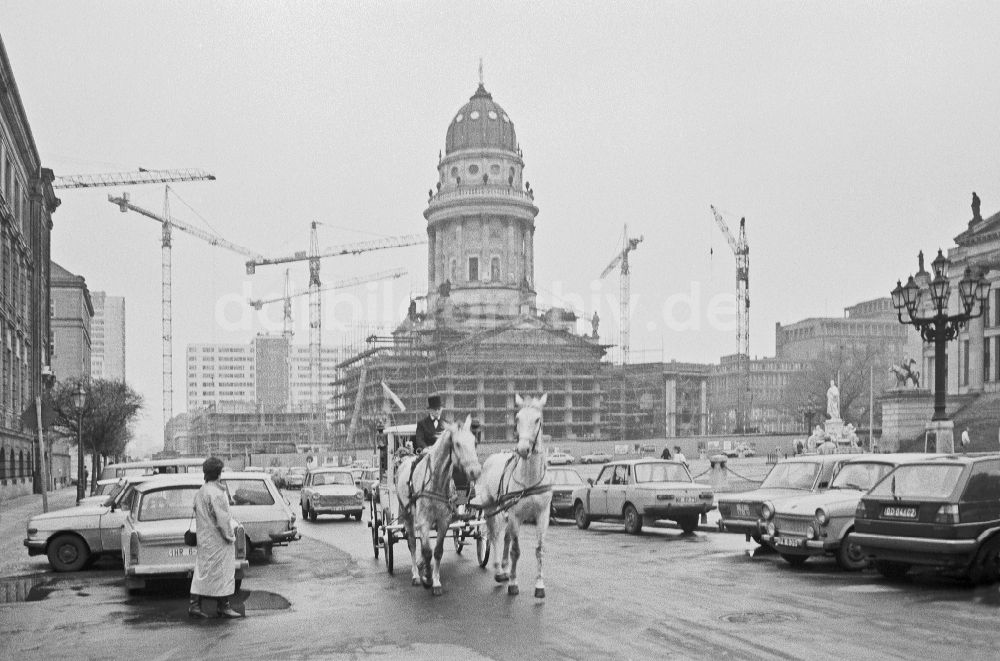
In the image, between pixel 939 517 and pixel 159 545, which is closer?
pixel 939 517

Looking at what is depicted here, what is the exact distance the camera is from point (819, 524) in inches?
686

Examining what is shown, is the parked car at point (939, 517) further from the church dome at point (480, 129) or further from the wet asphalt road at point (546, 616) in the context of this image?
the church dome at point (480, 129)

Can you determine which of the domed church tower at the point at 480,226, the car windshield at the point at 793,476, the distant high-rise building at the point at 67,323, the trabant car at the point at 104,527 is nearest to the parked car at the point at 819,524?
the car windshield at the point at 793,476

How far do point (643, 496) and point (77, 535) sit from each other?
11.6 metres

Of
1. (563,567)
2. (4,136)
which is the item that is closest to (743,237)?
(4,136)

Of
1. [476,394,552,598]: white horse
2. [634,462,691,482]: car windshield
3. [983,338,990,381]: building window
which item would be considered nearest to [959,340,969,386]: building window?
[983,338,990,381]: building window

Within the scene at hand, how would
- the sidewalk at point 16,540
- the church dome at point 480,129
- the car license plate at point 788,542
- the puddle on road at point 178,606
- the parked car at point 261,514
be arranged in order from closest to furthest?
the puddle on road at point 178,606, the car license plate at point 788,542, the sidewalk at point 16,540, the parked car at point 261,514, the church dome at point 480,129

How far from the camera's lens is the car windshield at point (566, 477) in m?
31.1

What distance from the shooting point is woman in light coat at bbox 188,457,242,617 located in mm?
13094

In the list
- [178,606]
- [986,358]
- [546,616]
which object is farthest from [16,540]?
[986,358]

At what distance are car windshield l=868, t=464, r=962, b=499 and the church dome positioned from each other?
124m

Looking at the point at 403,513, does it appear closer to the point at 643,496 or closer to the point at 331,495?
the point at 643,496

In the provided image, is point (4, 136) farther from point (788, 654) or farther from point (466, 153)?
point (466, 153)

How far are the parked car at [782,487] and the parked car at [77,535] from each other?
33.4 feet
